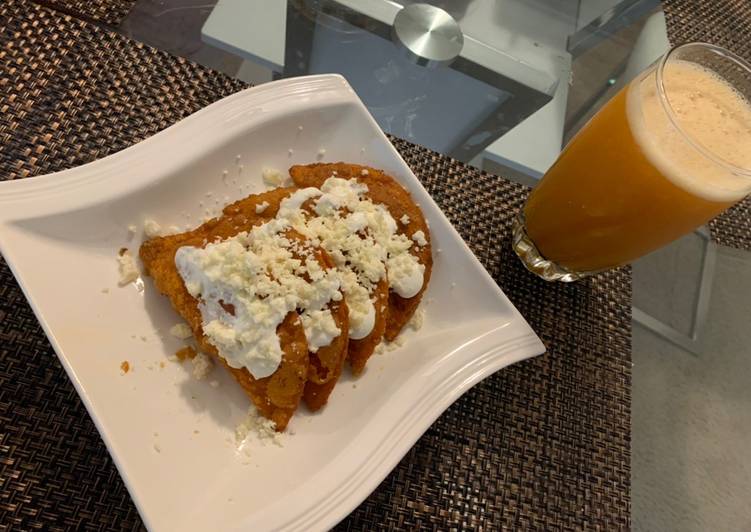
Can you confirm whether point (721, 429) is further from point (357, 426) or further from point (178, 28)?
point (178, 28)

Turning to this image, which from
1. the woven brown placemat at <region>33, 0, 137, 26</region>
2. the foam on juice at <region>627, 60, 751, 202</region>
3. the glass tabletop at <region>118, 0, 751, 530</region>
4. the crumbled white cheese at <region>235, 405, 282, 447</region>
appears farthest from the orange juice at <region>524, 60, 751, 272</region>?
the woven brown placemat at <region>33, 0, 137, 26</region>

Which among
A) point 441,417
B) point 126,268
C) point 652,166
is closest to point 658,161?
point 652,166

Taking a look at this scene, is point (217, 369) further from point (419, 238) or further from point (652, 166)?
point (652, 166)

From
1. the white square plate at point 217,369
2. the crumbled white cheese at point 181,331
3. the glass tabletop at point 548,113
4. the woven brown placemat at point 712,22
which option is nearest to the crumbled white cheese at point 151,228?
the white square plate at point 217,369

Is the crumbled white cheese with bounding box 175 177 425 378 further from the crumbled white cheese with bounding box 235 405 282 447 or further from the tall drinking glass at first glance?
the tall drinking glass

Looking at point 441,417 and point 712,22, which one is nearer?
point 441,417
